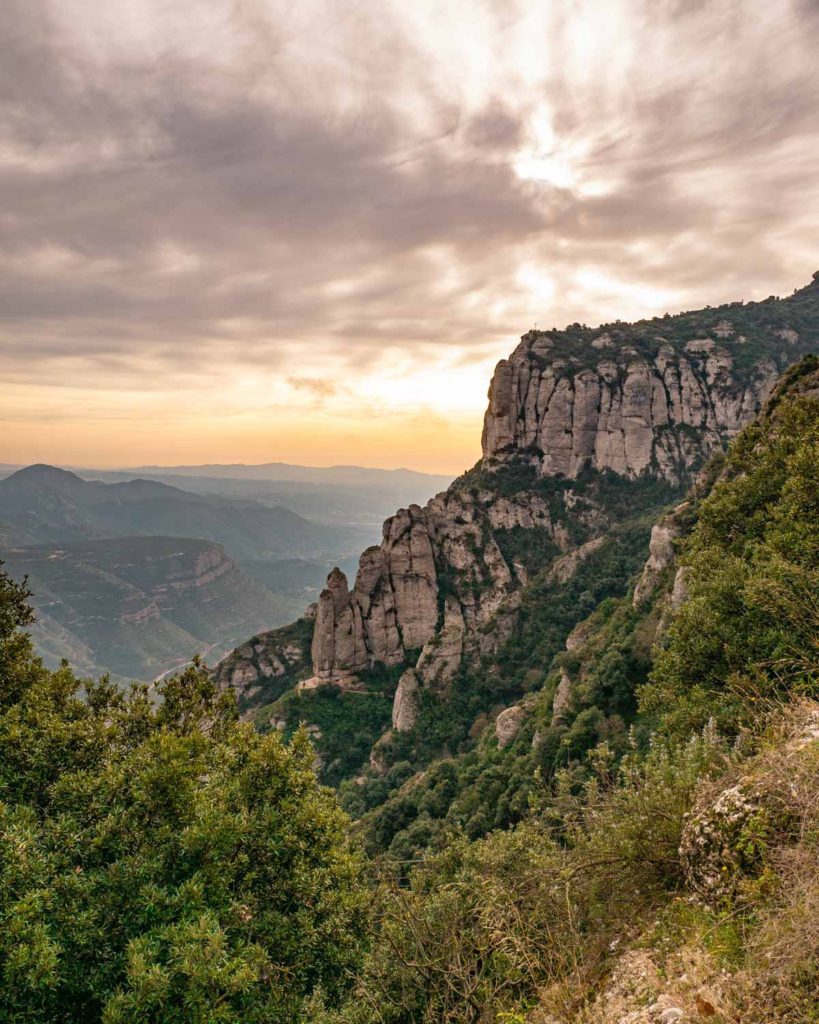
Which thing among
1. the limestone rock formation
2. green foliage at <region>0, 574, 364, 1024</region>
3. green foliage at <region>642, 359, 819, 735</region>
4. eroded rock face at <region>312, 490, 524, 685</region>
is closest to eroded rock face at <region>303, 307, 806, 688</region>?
eroded rock face at <region>312, 490, 524, 685</region>

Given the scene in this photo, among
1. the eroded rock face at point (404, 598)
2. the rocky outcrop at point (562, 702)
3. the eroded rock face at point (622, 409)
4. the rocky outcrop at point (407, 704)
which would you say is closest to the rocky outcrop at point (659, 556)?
the rocky outcrop at point (562, 702)

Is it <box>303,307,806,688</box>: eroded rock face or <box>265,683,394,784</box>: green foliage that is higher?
<box>303,307,806,688</box>: eroded rock face

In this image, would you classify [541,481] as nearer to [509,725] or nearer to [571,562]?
[571,562]

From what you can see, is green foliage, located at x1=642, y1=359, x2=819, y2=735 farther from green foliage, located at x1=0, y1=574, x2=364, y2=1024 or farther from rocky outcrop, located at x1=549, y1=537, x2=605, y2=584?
rocky outcrop, located at x1=549, y1=537, x2=605, y2=584

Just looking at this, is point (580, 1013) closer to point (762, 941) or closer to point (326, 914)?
point (762, 941)

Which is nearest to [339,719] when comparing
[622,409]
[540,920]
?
[540,920]

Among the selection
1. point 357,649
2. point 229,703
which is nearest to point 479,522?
point 357,649

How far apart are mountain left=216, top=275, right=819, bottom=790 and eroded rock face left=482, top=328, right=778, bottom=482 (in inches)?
12.2

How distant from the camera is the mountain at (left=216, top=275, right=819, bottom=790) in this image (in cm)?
7306

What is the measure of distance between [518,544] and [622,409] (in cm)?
3822

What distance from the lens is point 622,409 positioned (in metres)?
106

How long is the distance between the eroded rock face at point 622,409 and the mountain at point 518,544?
0.31 m

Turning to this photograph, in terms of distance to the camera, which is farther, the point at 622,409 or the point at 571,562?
the point at 622,409

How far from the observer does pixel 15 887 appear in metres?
9.91
